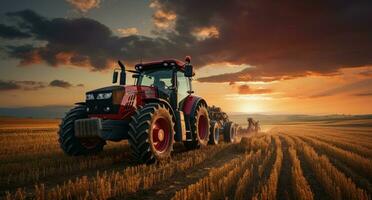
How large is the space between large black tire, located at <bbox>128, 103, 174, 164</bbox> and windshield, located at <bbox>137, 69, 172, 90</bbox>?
1.74 meters

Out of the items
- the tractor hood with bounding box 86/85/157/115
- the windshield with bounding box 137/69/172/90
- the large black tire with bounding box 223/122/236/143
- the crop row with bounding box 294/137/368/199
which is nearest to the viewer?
the crop row with bounding box 294/137/368/199

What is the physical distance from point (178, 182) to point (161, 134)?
222 cm

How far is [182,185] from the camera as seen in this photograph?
608 cm

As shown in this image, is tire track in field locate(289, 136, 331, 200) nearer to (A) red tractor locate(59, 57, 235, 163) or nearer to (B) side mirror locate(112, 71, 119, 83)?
(A) red tractor locate(59, 57, 235, 163)

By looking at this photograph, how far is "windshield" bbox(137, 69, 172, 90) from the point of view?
10.2 metres

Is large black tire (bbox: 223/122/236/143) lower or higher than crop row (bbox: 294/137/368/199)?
higher

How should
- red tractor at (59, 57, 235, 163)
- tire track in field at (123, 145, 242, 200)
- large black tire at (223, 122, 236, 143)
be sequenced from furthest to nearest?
large black tire at (223, 122, 236, 143), red tractor at (59, 57, 235, 163), tire track in field at (123, 145, 242, 200)

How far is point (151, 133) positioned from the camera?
24.9ft

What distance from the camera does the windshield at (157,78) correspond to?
10.2 meters

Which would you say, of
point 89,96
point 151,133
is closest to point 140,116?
point 151,133

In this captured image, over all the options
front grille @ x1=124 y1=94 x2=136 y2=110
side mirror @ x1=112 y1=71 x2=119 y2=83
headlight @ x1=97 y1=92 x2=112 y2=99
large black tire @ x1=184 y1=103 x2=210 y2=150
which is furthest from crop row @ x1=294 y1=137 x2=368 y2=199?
side mirror @ x1=112 y1=71 x2=119 y2=83

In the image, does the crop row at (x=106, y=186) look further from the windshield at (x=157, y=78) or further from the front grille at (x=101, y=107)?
the windshield at (x=157, y=78)

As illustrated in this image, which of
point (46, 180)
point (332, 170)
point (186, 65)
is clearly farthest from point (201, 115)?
point (46, 180)

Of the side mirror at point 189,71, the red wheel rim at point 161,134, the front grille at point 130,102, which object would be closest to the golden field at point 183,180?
the red wheel rim at point 161,134
